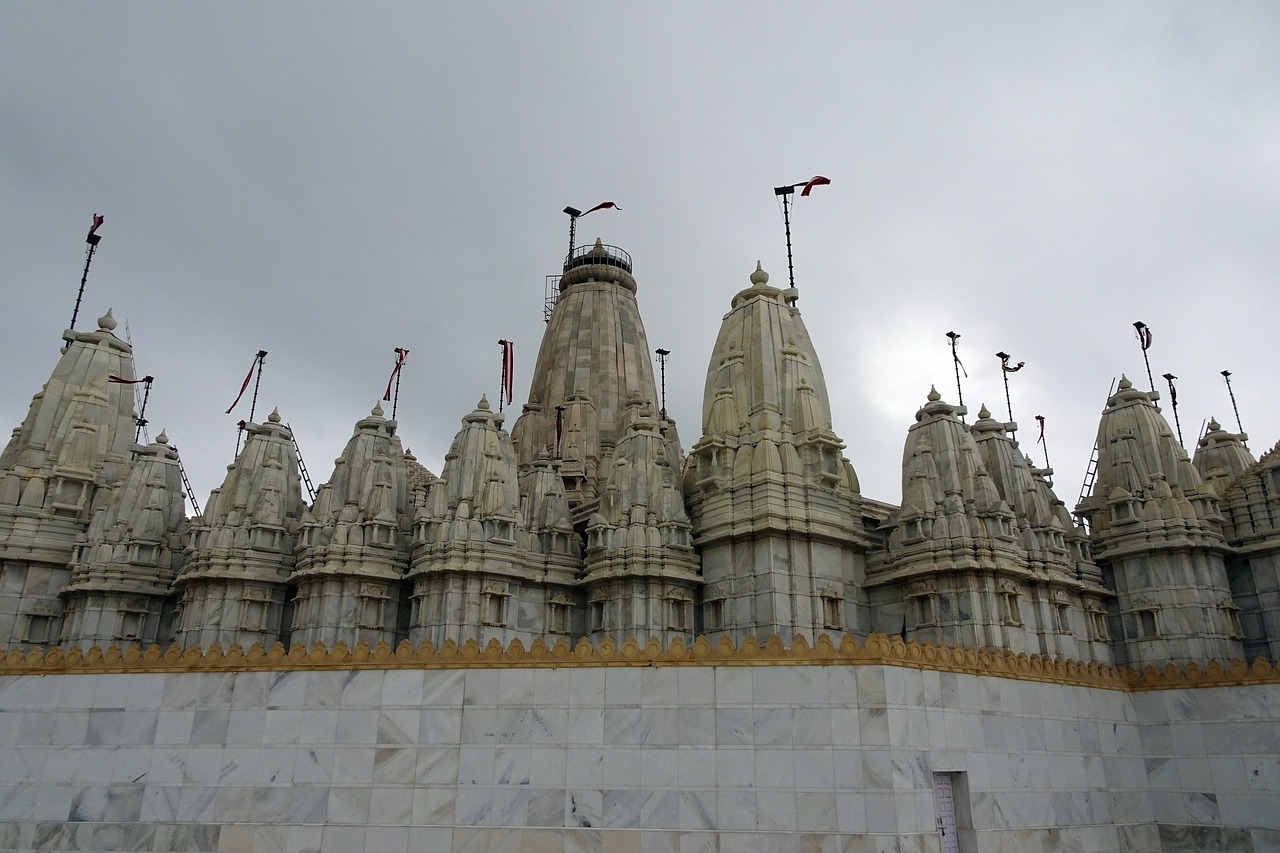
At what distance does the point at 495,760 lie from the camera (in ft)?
57.2

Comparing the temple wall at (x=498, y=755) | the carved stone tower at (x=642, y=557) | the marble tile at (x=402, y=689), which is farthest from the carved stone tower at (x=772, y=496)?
the marble tile at (x=402, y=689)

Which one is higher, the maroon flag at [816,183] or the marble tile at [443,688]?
the maroon flag at [816,183]

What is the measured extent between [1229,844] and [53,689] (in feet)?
87.1

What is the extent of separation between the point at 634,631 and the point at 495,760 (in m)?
16.2

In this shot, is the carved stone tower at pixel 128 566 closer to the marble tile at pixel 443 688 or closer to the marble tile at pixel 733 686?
the marble tile at pixel 443 688

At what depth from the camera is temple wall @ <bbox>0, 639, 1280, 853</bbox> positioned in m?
16.8

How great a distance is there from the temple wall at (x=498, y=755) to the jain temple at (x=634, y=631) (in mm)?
57

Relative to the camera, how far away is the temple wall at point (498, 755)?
55.3 feet

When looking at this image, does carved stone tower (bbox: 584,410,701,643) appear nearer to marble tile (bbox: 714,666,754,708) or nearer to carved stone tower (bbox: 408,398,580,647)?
carved stone tower (bbox: 408,398,580,647)

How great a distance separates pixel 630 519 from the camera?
3506cm

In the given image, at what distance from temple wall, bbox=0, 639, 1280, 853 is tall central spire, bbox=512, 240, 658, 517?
97.4ft

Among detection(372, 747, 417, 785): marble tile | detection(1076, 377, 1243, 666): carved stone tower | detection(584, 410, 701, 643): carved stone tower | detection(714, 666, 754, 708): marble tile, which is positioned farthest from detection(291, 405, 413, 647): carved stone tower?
detection(1076, 377, 1243, 666): carved stone tower

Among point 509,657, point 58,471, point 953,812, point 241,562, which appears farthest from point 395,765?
point 58,471

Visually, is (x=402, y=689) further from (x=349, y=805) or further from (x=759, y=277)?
(x=759, y=277)
